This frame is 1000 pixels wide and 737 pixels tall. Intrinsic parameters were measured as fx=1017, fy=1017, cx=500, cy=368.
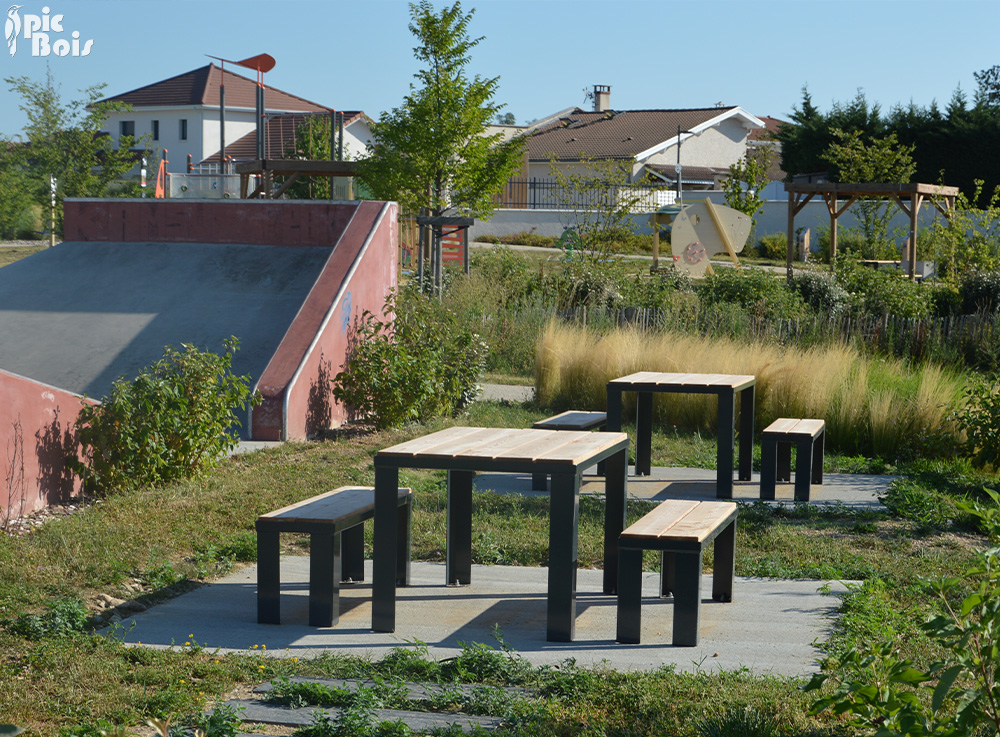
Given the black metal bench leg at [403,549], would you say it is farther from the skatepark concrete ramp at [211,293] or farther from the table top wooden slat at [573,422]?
the skatepark concrete ramp at [211,293]

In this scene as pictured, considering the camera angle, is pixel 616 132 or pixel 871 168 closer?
pixel 871 168

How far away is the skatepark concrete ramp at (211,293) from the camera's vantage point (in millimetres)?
9203

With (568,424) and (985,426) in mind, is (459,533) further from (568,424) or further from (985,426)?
(985,426)

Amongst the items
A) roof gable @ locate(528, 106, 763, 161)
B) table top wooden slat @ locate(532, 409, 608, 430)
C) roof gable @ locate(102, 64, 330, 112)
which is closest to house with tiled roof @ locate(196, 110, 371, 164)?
roof gable @ locate(102, 64, 330, 112)

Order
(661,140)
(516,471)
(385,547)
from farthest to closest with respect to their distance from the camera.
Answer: (661,140) < (385,547) < (516,471)

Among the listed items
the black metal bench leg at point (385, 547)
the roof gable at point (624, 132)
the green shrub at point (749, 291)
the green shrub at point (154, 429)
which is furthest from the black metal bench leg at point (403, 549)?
the roof gable at point (624, 132)

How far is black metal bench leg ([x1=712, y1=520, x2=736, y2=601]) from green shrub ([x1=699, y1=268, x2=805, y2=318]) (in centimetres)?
995

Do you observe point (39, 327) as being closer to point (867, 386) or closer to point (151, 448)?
point (151, 448)

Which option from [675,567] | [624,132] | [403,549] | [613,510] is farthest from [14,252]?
[624,132]

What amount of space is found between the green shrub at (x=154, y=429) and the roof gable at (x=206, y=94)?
49.3 m

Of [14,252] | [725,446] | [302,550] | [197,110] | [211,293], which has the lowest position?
[302,550]

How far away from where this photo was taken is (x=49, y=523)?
5.72m

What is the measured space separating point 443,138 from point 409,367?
28.3 feet

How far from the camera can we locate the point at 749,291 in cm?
1552
